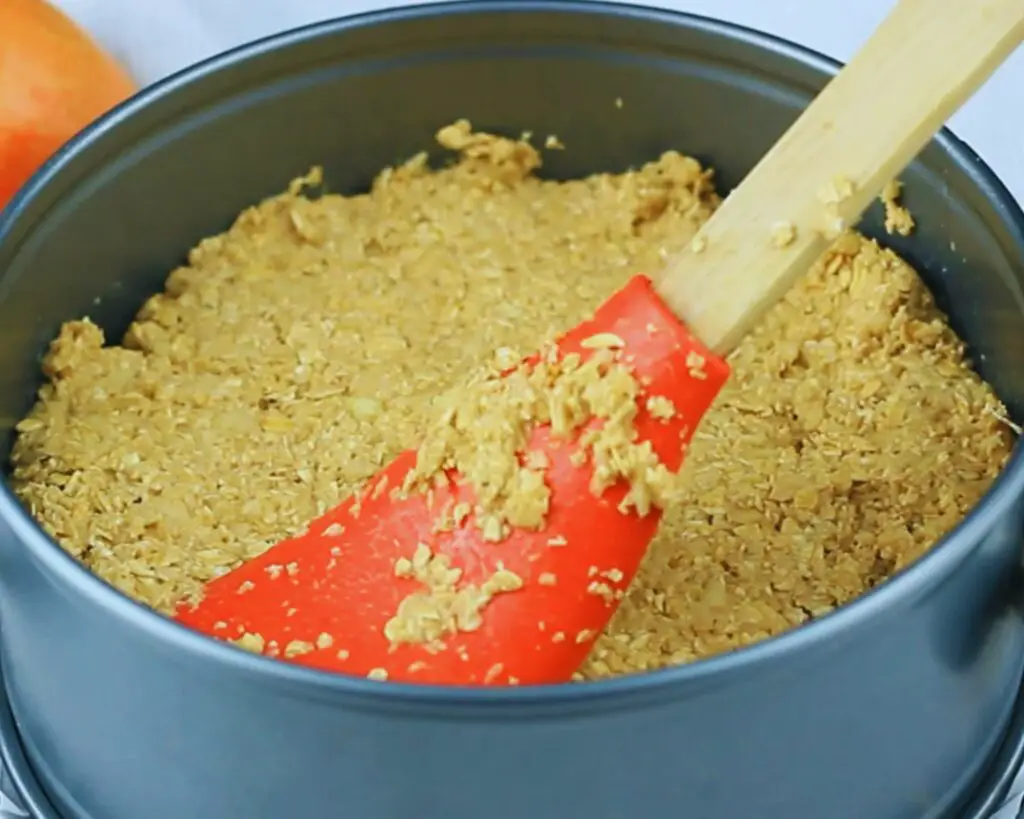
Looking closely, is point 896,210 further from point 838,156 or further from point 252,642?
point 252,642

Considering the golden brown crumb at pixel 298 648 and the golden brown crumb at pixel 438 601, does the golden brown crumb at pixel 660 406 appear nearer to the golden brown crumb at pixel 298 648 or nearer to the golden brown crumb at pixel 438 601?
the golden brown crumb at pixel 438 601

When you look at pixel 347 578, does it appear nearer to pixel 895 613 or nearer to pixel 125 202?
pixel 895 613

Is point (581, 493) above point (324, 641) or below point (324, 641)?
above

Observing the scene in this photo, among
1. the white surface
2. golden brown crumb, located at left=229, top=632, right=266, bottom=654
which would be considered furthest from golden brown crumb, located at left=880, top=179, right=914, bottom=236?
golden brown crumb, located at left=229, top=632, right=266, bottom=654

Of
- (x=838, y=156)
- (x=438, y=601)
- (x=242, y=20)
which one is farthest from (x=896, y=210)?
(x=242, y=20)

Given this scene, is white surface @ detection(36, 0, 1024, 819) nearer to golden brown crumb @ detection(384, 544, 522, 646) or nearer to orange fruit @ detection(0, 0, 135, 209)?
orange fruit @ detection(0, 0, 135, 209)

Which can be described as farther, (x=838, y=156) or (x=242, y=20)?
(x=242, y=20)
